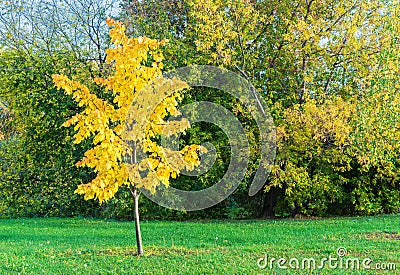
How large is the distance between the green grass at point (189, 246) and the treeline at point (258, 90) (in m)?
1.74

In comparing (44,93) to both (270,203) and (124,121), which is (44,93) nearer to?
(270,203)

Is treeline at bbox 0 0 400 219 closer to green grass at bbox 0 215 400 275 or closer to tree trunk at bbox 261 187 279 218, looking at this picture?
tree trunk at bbox 261 187 279 218

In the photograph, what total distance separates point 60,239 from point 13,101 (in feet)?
23.0

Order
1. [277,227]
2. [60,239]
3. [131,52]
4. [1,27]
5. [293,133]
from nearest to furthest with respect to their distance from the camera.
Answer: [131,52] → [60,239] → [277,227] → [293,133] → [1,27]

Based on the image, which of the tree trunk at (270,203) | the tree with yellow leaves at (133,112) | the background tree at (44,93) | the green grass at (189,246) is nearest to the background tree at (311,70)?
the tree trunk at (270,203)

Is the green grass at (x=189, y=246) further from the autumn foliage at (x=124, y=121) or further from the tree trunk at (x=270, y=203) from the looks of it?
the tree trunk at (x=270, y=203)

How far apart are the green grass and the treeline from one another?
1.74m

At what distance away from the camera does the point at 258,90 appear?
40.1ft


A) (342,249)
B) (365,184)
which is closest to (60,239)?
(342,249)

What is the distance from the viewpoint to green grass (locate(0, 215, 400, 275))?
6004 millimetres

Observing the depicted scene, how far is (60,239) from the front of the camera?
920cm

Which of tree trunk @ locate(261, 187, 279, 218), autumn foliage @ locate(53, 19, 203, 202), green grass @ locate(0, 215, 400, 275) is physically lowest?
green grass @ locate(0, 215, 400, 275)

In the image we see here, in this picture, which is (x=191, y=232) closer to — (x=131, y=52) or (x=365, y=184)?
(x=131, y=52)

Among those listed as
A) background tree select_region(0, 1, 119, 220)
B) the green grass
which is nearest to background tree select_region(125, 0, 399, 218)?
the green grass
